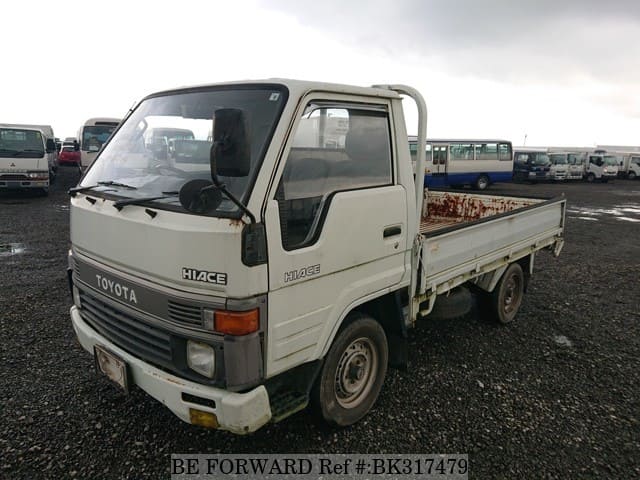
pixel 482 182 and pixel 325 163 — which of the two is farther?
pixel 482 182

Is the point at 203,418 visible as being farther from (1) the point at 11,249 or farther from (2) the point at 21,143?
(2) the point at 21,143

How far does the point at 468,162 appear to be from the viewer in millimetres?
21016

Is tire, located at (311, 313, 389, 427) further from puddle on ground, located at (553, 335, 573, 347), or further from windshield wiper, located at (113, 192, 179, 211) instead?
puddle on ground, located at (553, 335, 573, 347)

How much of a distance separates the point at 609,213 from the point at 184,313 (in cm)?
1612

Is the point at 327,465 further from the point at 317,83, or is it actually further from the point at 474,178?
the point at 474,178

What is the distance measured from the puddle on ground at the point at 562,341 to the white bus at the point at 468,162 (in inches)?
603

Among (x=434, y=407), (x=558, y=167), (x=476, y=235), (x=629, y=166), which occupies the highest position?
(x=629, y=166)

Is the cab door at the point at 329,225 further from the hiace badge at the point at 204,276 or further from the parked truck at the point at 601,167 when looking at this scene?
the parked truck at the point at 601,167

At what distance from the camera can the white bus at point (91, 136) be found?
16812 mm

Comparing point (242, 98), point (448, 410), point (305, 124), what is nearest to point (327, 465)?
point (448, 410)

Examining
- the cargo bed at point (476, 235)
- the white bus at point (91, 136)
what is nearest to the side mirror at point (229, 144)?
the cargo bed at point (476, 235)

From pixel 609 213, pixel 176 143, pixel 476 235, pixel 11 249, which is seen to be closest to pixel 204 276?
pixel 176 143

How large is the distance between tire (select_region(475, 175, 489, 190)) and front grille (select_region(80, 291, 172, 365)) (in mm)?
21062

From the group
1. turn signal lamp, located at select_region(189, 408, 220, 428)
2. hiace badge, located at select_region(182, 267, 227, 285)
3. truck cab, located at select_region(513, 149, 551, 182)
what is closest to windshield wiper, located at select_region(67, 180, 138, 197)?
hiace badge, located at select_region(182, 267, 227, 285)
